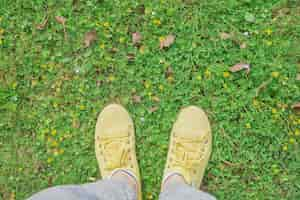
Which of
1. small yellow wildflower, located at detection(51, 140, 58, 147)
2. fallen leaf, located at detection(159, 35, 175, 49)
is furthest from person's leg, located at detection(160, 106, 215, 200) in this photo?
small yellow wildflower, located at detection(51, 140, 58, 147)

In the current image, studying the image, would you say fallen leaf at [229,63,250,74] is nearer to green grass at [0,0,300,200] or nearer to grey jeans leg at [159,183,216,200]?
green grass at [0,0,300,200]

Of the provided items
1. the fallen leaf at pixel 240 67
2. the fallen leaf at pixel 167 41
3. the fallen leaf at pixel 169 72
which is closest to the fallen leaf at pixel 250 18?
the fallen leaf at pixel 240 67

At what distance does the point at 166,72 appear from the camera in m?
2.77

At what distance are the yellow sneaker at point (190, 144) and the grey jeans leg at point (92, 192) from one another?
0.36 metres

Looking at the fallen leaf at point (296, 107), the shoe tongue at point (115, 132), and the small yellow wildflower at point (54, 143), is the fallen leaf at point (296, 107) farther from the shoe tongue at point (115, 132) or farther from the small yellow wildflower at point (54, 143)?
the small yellow wildflower at point (54, 143)

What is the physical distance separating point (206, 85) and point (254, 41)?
0.51m

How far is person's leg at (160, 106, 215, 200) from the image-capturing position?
264 cm

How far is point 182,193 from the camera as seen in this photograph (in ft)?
7.43

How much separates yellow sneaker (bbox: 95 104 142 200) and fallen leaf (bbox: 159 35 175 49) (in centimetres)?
59

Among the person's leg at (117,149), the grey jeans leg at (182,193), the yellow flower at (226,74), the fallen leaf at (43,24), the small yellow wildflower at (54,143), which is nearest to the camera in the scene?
the grey jeans leg at (182,193)

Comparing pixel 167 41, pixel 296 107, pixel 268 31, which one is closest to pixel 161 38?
pixel 167 41

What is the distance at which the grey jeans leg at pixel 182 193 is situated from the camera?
2.19m

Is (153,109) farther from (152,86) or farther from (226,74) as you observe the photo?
(226,74)

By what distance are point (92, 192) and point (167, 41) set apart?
4.25 feet
